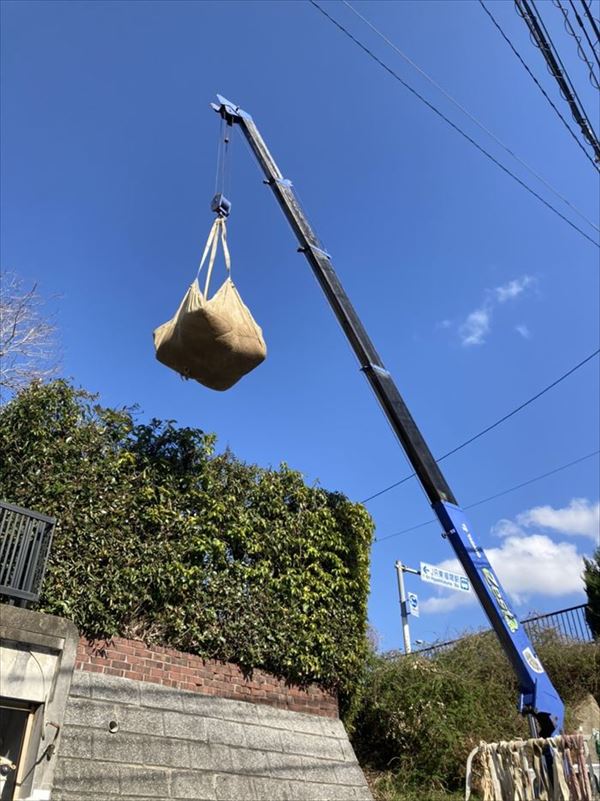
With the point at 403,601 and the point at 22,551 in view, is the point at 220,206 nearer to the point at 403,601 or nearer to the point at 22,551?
the point at 22,551

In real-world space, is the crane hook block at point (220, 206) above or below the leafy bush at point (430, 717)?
above

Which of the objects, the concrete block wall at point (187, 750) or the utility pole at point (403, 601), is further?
the utility pole at point (403, 601)

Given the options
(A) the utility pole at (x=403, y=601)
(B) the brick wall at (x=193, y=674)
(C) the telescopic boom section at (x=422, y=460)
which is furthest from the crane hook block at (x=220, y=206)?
(A) the utility pole at (x=403, y=601)

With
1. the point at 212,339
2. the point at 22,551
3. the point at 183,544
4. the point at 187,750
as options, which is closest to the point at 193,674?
the point at 187,750

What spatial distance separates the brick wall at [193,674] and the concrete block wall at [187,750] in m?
0.07

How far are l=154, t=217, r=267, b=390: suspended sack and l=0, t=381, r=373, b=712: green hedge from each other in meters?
1.07

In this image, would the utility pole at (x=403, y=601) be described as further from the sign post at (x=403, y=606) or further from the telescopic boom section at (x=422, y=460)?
the telescopic boom section at (x=422, y=460)

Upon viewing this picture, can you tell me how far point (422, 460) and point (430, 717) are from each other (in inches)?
136

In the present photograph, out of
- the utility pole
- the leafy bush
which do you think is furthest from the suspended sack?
the utility pole

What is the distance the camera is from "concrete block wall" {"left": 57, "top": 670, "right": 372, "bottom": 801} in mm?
5066

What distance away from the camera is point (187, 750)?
567 centimetres

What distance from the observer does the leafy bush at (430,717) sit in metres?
7.82

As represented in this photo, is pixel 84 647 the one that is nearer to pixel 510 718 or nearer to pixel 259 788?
pixel 259 788

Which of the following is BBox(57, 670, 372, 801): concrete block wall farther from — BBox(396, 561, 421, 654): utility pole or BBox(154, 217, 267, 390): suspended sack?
BBox(396, 561, 421, 654): utility pole
